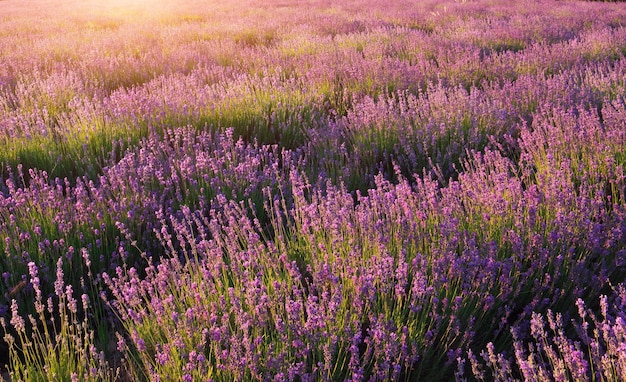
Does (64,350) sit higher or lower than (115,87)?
lower

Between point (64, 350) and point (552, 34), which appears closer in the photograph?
point (64, 350)

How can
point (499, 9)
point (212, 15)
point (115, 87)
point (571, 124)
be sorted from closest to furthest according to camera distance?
point (571, 124), point (115, 87), point (499, 9), point (212, 15)

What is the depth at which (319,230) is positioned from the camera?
8.29 feet

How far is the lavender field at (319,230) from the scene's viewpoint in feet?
6.09

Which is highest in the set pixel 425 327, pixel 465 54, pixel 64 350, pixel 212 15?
pixel 212 15

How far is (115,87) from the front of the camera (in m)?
6.54

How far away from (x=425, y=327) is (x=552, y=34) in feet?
26.6

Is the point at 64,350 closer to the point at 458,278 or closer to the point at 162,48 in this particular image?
the point at 458,278

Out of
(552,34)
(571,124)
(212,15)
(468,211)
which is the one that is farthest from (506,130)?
(212,15)

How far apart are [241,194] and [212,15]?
11.6 metres

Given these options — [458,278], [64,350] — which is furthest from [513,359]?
[64,350]

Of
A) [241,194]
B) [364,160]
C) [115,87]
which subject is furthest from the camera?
[115,87]

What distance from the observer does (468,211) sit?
261 cm

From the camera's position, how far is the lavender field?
186 cm
